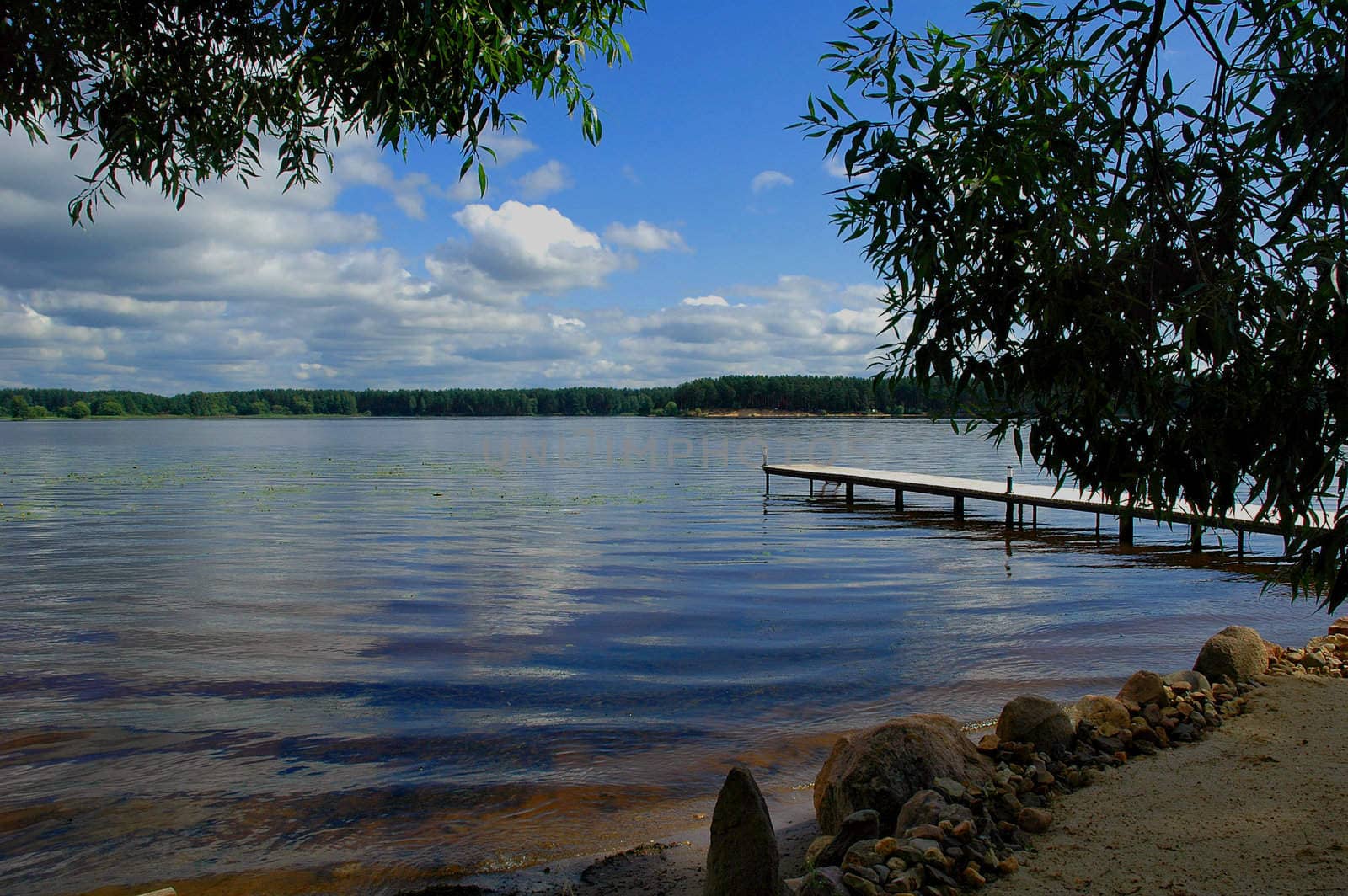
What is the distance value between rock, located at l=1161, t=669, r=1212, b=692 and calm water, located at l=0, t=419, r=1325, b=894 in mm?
1705

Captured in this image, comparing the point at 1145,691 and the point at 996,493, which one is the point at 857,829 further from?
the point at 996,493

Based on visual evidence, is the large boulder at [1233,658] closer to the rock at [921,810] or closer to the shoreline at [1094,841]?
the shoreline at [1094,841]

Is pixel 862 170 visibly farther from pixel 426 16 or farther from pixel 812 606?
pixel 812 606

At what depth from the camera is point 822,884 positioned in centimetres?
457

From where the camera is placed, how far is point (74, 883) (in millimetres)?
5898

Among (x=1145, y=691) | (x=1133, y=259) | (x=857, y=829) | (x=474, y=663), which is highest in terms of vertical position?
(x=1133, y=259)

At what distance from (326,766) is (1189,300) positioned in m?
7.39

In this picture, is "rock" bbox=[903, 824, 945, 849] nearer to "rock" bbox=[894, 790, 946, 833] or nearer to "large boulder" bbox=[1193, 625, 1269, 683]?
"rock" bbox=[894, 790, 946, 833]

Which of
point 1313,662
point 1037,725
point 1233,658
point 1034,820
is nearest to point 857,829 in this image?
point 1034,820

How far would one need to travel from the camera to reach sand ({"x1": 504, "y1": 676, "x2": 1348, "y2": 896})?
4.80 meters

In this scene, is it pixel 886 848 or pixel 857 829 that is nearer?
pixel 886 848

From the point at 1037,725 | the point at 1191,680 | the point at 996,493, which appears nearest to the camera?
the point at 1037,725

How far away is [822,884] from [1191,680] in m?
5.28

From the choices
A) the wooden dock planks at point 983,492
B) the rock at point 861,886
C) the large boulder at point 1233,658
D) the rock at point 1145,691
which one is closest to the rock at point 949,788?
the rock at point 861,886
